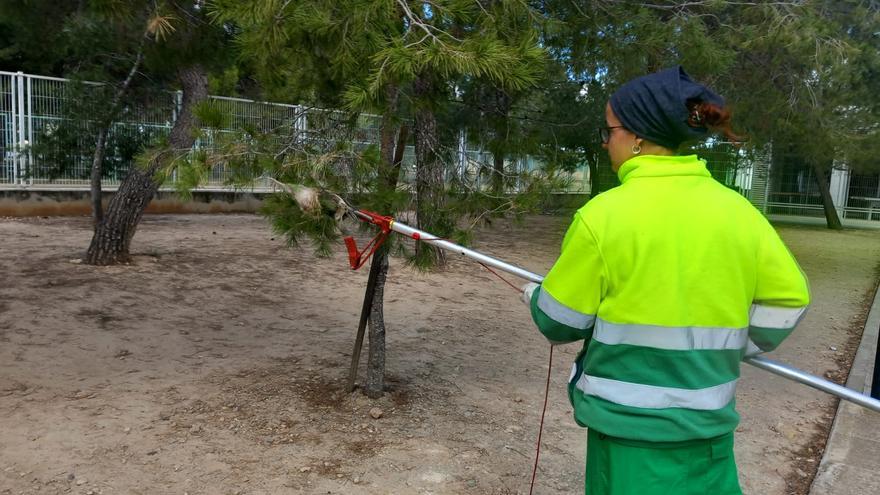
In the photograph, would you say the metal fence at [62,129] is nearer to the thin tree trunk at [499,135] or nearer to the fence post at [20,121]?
the fence post at [20,121]

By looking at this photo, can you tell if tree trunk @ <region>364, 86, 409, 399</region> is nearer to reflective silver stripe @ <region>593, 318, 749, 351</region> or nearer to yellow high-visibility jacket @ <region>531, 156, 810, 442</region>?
yellow high-visibility jacket @ <region>531, 156, 810, 442</region>

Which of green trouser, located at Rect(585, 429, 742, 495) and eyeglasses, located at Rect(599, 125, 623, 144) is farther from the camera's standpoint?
eyeglasses, located at Rect(599, 125, 623, 144)

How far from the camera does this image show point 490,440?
12.5 feet

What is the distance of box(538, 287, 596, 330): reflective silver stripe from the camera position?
1.72 m

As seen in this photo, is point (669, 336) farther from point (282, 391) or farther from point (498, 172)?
point (282, 391)

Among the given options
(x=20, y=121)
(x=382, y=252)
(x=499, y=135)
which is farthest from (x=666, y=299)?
(x=20, y=121)

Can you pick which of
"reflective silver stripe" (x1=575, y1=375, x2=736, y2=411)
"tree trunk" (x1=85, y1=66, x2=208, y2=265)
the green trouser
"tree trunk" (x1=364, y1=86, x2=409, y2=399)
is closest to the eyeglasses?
"reflective silver stripe" (x1=575, y1=375, x2=736, y2=411)

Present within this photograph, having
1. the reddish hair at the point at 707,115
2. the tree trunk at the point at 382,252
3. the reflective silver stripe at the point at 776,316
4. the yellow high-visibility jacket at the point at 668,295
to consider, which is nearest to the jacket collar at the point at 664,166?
the yellow high-visibility jacket at the point at 668,295

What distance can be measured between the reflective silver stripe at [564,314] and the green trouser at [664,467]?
32 cm

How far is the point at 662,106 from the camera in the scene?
1738mm

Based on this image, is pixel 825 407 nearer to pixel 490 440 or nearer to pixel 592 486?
pixel 490 440

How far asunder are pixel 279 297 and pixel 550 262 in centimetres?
518

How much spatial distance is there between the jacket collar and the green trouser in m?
0.68

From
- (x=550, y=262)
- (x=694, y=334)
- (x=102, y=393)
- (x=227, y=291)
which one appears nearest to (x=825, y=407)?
(x=694, y=334)
